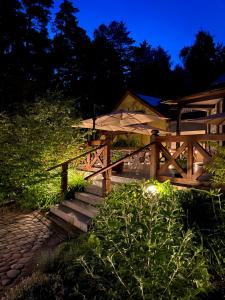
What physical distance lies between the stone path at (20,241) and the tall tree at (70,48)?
1802 centimetres

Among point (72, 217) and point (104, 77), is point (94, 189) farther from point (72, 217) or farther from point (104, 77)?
point (104, 77)

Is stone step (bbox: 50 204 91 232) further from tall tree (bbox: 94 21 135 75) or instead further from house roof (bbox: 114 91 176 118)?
tall tree (bbox: 94 21 135 75)

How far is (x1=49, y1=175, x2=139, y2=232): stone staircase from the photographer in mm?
6121

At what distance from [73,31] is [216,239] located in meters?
24.8

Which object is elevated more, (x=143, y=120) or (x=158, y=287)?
(x=143, y=120)

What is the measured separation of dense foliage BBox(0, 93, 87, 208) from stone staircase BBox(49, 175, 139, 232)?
33.3 inches

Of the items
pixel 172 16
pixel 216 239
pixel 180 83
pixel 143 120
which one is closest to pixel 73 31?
pixel 180 83

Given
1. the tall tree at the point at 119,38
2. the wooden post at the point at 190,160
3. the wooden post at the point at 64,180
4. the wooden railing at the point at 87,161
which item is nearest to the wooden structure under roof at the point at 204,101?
the wooden post at the point at 190,160

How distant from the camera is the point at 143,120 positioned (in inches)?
380

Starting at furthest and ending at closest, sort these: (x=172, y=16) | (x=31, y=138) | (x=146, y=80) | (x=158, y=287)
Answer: (x=172, y=16) < (x=146, y=80) < (x=31, y=138) < (x=158, y=287)

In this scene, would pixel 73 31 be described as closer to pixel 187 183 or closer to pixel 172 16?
pixel 187 183

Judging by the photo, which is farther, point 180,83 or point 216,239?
point 180,83

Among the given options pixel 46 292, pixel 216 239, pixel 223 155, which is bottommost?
pixel 46 292

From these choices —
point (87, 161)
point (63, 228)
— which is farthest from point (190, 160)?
point (87, 161)
